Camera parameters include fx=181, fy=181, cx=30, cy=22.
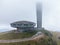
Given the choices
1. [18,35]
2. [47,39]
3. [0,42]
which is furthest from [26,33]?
[0,42]

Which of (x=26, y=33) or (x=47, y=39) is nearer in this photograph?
(x=47, y=39)

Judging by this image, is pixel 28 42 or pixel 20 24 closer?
pixel 28 42

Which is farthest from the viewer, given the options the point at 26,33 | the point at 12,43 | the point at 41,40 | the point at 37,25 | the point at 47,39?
the point at 37,25

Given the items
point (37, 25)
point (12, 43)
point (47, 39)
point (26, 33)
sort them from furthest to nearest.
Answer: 1. point (37, 25)
2. point (26, 33)
3. point (47, 39)
4. point (12, 43)

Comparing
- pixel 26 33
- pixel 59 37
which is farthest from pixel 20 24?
pixel 59 37

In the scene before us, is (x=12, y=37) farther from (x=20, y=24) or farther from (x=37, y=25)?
(x=37, y=25)

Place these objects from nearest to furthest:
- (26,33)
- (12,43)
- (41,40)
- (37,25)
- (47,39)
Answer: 1. (12,43)
2. (41,40)
3. (47,39)
4. (26,33)
5. (37,25)

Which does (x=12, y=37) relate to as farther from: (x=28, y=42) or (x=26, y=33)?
(x=28, y=42)

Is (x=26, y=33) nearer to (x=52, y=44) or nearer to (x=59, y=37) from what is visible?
(x=52, y=44)

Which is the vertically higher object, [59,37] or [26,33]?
[26,33]
